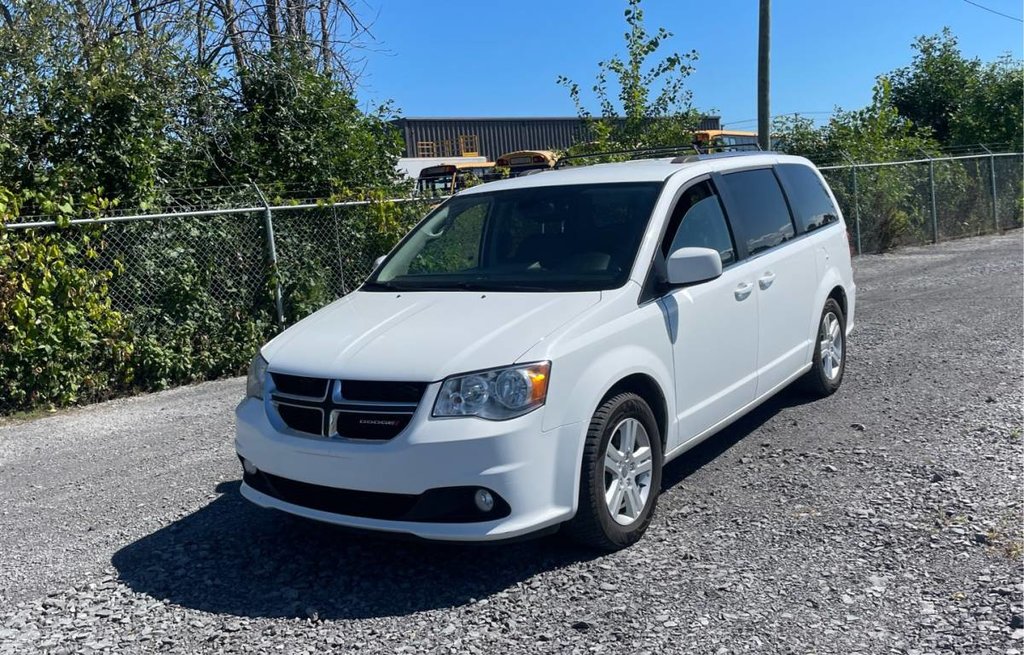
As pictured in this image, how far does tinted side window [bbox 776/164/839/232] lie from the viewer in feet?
21.9

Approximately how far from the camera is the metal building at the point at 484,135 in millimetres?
42312

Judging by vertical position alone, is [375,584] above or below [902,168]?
below

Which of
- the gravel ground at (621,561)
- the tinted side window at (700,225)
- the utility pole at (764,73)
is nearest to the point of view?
the gravel ground at (621,561)

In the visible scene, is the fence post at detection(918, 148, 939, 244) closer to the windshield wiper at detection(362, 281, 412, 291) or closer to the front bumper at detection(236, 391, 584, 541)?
the windshield wiper at detection(362, 281, 412, 291)

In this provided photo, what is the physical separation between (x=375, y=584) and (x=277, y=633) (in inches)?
21.4

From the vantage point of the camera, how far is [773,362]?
5.92m

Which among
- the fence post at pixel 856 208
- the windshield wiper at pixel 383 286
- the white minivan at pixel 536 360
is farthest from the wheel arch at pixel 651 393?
the fence post at pixel 856 208

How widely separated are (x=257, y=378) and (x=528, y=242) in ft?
5.43

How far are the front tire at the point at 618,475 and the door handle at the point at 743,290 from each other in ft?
3.69

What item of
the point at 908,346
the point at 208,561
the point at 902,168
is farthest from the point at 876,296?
the point at 208,561

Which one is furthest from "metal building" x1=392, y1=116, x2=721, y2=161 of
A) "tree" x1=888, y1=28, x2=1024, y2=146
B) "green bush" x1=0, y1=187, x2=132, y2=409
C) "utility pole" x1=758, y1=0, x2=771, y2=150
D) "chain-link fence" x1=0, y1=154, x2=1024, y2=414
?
"green bush" x1=0, y1=187, x2=132, y2=409

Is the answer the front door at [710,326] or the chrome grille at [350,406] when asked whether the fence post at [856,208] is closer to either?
the front door at [710,326]

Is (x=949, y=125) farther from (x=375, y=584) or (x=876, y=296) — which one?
(x=375, y=584)

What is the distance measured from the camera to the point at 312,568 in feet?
14.6
